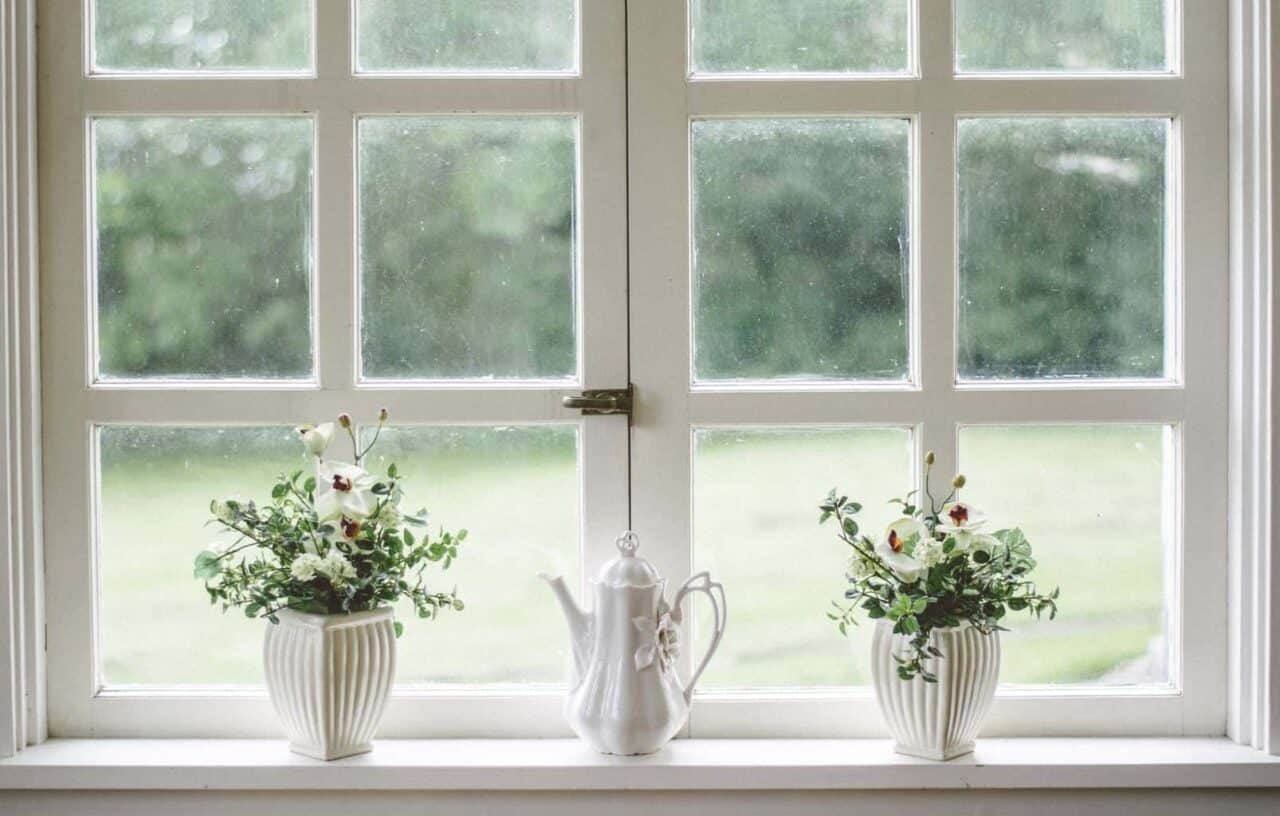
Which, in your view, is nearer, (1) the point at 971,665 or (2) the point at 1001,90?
(1) the point at 971,665

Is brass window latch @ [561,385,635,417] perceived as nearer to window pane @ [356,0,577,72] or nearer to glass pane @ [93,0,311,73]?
window pane @ [356,0,577,72]

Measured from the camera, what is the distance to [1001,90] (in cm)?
161

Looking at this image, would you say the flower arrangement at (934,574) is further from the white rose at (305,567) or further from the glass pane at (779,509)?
the white rose at (305,567)

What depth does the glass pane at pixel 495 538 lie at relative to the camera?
1635 millimetres

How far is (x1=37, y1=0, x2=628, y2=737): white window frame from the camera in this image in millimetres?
1610

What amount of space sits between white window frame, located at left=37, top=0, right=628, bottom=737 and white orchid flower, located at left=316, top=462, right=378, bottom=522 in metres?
0.16

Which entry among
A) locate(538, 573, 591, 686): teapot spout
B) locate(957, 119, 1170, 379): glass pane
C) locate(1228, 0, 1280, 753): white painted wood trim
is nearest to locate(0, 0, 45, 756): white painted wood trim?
locate(538, 573, 591, 686): teapot spout

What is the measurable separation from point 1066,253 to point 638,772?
94 cm

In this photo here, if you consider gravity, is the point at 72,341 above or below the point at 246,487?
above

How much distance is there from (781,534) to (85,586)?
99 centimetres

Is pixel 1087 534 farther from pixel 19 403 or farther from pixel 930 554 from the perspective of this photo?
pixel 19 403

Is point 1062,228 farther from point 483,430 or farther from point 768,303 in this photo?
point 483,430

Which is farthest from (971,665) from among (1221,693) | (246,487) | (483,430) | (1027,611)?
(246,487)

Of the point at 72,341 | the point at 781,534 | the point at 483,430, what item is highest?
the point at 72,341
